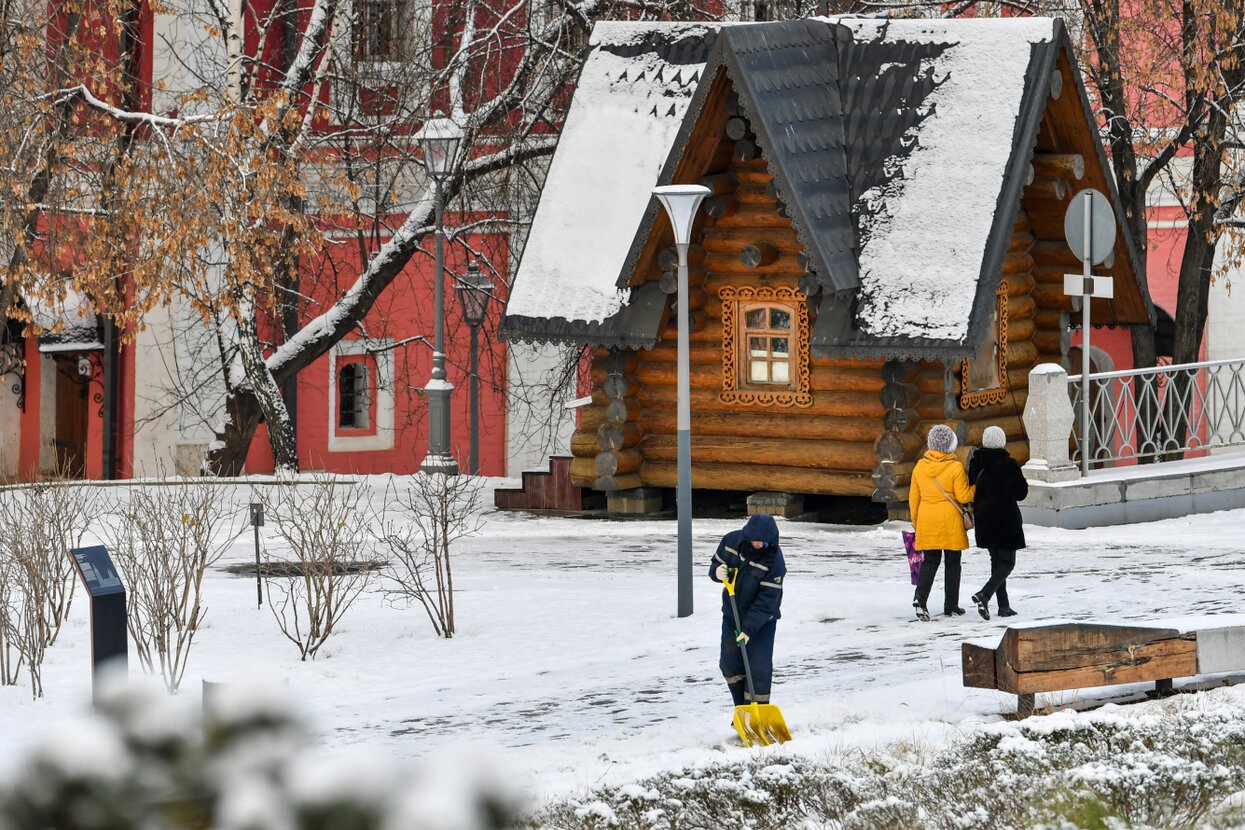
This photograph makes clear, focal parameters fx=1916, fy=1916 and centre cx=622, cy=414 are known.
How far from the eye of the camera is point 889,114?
66.4ft

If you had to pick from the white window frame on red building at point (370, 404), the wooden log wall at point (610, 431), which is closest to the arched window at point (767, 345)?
the wooden log wall at point (610, 431)

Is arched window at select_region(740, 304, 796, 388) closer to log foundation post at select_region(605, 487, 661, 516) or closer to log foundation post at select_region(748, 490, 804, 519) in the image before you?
log foundation post at select_region(748, 490, 804, 519)

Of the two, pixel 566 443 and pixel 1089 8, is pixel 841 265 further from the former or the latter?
pixel 566 443

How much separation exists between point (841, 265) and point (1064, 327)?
401 centimetres

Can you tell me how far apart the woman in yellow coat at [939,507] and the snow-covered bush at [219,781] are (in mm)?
11829

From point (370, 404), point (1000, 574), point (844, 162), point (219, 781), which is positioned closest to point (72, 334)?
point (370, 404)

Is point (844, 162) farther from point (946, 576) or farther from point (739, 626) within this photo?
point (739, 626)

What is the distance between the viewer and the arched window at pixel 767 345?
Result: 20.4m

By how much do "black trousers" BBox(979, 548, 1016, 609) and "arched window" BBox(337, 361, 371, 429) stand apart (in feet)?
61.2

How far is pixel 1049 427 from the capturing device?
18047 millimetres

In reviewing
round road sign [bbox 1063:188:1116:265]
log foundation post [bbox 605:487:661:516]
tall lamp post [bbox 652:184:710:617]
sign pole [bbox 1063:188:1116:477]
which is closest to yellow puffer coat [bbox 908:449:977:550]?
tall lamp post [bbox 652:184:710:617]

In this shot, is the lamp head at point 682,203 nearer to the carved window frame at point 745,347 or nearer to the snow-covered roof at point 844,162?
the snow-covered roof at point 844,162

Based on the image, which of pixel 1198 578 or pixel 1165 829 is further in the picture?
pixel 1198 578

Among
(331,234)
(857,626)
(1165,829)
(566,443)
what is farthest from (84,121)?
(1165,829)
